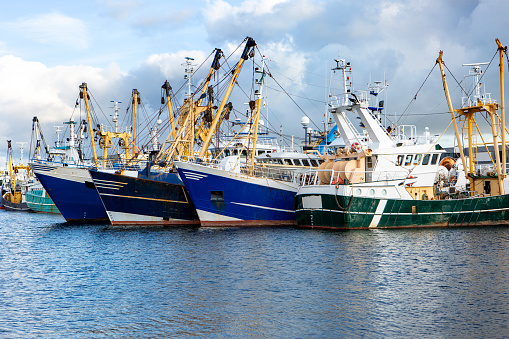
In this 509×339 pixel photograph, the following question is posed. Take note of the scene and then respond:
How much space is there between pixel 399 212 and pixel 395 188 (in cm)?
147

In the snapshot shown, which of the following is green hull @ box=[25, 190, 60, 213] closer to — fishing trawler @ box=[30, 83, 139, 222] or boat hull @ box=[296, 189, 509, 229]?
fishing trawler @ box=[30, 83, 139, 222]

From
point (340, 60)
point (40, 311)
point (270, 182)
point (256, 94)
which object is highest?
point (340, 60)

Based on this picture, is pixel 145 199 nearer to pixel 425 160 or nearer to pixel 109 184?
pixel 109 184

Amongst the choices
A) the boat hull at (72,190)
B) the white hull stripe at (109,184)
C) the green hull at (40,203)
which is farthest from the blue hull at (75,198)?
the green hull at (40,203)

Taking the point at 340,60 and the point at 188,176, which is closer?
the point at 188,176

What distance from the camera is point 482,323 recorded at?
47.8ft

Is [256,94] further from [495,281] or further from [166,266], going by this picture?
[495,281]

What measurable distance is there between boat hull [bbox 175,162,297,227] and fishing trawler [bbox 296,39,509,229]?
232 centimetres

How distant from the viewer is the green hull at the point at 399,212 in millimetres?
31750

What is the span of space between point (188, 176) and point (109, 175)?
666cm

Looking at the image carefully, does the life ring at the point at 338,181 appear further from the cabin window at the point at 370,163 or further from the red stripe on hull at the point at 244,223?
the red stripe on hull at the point at 244,223

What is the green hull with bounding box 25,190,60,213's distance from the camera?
230ft

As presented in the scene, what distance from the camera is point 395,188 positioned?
32.3 meters

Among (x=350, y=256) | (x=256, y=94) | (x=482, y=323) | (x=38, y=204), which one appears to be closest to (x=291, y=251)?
(x=350, y=256)
